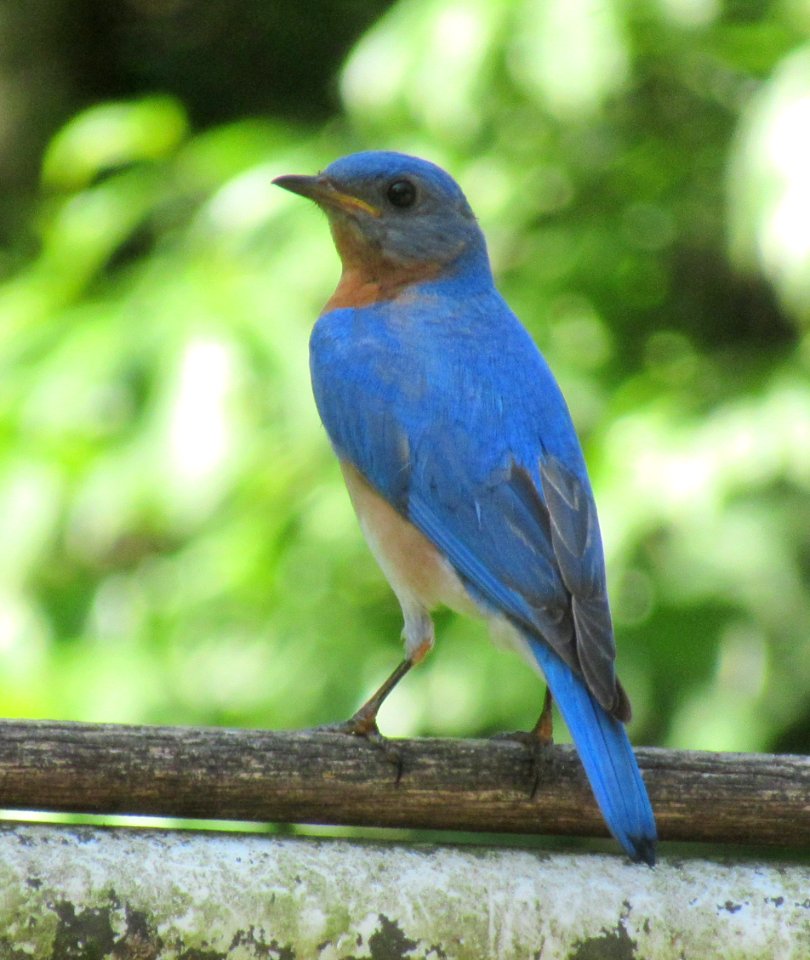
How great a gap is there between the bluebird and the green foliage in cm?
59

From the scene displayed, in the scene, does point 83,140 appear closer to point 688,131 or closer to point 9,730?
point 688,131

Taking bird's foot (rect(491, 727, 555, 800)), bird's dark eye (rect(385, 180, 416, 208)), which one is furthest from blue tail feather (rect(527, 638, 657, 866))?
bird's dark eye (rect(385, 180, 416, 208))

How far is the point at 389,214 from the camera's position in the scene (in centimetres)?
380

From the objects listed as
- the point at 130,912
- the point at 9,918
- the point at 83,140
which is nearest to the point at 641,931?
A: the point at 130,912

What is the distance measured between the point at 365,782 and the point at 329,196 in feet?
5.46

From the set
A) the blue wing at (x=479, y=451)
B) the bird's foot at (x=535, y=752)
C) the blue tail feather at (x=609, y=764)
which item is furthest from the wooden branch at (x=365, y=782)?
the blue wing at (x=479, y=451)

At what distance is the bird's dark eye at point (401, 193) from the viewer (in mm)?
3816

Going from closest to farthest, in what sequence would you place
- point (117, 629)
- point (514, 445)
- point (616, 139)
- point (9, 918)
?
point (9, 918) → point (514, 445) → point (117, 629) → point (616, 139)

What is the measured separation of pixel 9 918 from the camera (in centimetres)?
217

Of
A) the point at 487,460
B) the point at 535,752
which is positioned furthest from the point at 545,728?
the point at 487,460

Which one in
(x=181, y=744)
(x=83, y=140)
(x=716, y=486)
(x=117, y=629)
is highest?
(x=181, y=744)

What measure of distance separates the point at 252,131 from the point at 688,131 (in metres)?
1.44

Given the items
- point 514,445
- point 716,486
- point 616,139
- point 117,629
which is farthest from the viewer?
point 616,139

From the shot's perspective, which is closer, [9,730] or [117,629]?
[9,730]
